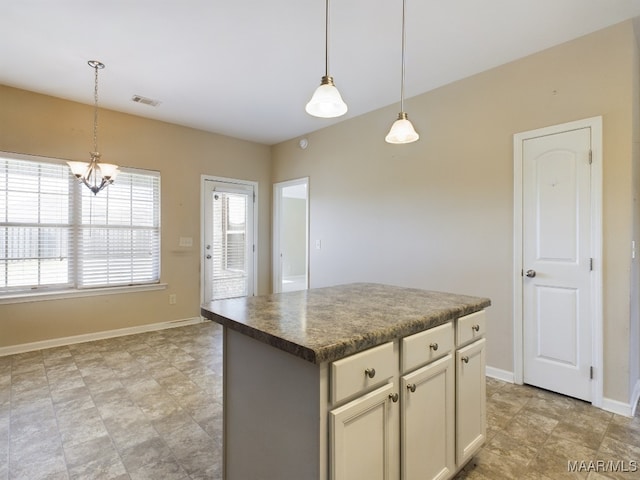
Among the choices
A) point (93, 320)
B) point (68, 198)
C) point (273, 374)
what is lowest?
point (93, 320)

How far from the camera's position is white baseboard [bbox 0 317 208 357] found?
351 centimetres

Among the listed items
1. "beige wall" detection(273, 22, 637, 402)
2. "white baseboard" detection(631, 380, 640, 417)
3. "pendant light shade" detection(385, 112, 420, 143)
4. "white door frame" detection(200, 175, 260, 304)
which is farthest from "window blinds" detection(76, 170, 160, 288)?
"white baseboard" detection(631, 380, 640, 417)

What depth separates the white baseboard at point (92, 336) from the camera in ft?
11.5

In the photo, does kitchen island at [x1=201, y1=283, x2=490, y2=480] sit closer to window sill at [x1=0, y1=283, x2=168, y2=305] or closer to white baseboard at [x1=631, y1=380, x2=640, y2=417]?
white baseboard at [x1=631, y1=380, x2=640, y2=417]

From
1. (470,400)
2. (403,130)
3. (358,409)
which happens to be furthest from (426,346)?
(403,130)

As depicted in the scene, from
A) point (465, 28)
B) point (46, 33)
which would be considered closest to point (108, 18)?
point (46, 33)

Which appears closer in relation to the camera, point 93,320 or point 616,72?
point 616,72

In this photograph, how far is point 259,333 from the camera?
121 cm

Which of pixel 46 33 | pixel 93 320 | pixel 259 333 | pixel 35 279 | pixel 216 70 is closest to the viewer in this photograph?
pixel 259 333

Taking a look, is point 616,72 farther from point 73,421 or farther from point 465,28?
point 73,421

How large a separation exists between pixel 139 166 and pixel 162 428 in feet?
10.9

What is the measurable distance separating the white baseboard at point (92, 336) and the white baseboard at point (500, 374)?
3.78m

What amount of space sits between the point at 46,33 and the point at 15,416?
2828 mm

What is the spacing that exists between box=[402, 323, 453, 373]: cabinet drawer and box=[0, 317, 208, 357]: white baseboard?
403cm
